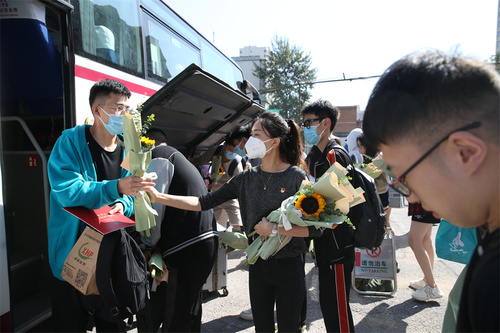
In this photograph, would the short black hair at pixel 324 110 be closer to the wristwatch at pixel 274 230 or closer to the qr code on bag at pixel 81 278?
the wristwatch at pixel 274 230

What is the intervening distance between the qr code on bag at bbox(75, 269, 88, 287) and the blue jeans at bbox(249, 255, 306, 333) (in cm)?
114

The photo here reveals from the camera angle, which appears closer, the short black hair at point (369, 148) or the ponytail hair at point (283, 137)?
the short black hair at point (369, 148)

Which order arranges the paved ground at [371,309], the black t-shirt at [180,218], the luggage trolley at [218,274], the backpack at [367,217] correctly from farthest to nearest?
the luggage trolley at [218,274], the paved ground at [371,309], the backpack at [367,217], the black t-shirt at [180,218]

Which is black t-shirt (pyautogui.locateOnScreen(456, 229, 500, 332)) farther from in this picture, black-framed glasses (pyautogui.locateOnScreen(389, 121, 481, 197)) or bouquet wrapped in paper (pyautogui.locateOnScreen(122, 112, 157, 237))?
bouquet wrapped in paper (pyautogui.locateOnScreen(122, 112, 157, 237))

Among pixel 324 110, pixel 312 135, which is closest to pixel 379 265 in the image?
pixel 312 135

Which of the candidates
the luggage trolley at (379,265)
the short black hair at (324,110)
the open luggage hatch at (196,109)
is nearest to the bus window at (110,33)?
the open luggage hatch at (196,109)

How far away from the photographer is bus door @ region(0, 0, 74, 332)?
114 inches

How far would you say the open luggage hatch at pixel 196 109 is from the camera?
307 cm

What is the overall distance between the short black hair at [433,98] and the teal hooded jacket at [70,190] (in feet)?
5.53

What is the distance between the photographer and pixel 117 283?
6.53 ft

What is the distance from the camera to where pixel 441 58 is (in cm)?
85

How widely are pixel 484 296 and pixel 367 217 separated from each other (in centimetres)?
211

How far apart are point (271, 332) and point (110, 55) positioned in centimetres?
333

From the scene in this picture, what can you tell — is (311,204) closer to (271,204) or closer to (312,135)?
(271,204)
